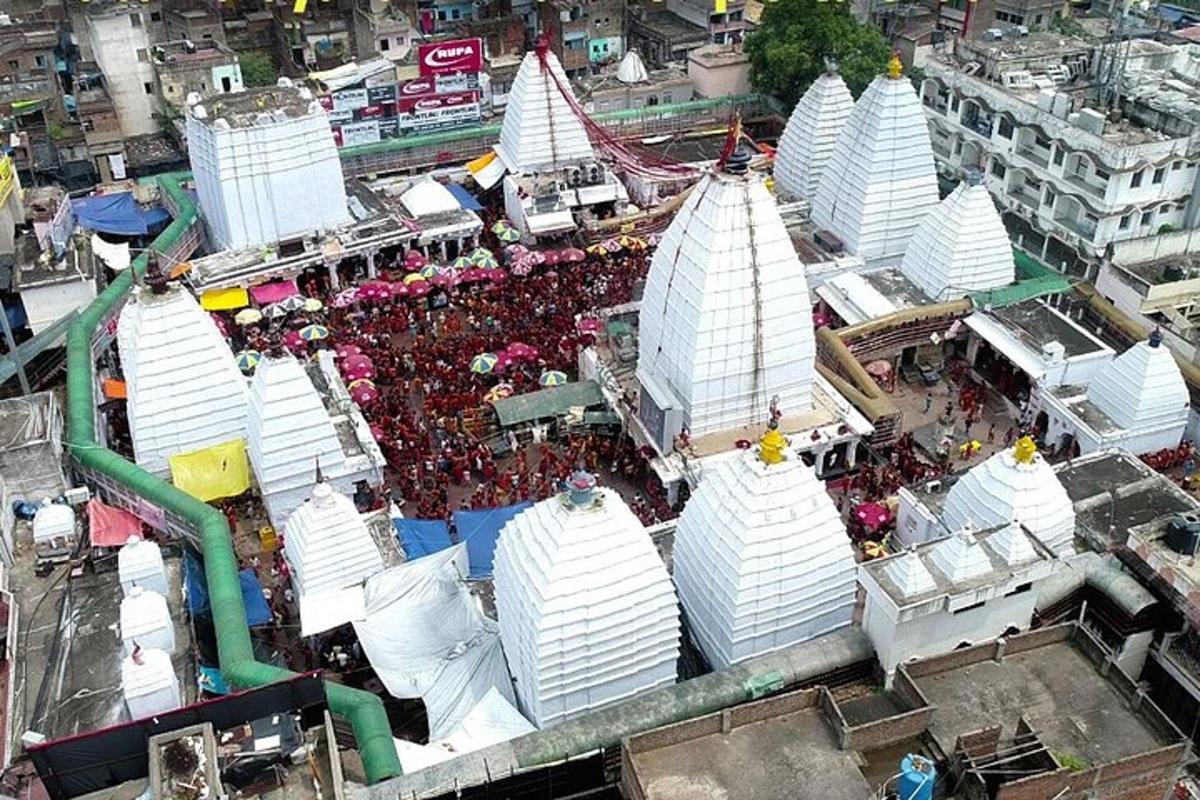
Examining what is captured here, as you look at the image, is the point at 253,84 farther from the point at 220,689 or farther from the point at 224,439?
the point at 220,689

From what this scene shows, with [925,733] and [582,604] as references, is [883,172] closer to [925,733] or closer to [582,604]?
[582,604]

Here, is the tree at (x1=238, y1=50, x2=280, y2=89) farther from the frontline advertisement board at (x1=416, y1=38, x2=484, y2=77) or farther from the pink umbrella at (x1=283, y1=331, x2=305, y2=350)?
the pink umbrella at (x1=283, y1=331, x2=305, y2=350)

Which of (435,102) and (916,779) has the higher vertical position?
(435,102)

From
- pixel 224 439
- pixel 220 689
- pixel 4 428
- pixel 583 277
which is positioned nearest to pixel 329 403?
pixel 224 439

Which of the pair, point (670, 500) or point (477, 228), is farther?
point (477, 228)

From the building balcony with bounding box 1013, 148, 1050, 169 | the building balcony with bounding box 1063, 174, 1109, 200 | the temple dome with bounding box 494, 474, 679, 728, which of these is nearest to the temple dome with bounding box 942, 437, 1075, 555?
the temple dome with bounding box 494, 474, 679, 728

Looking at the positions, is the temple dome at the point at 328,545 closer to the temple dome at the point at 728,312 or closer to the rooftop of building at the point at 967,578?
the temple dome at the point at 728,312

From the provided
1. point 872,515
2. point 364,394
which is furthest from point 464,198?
point 872,515
